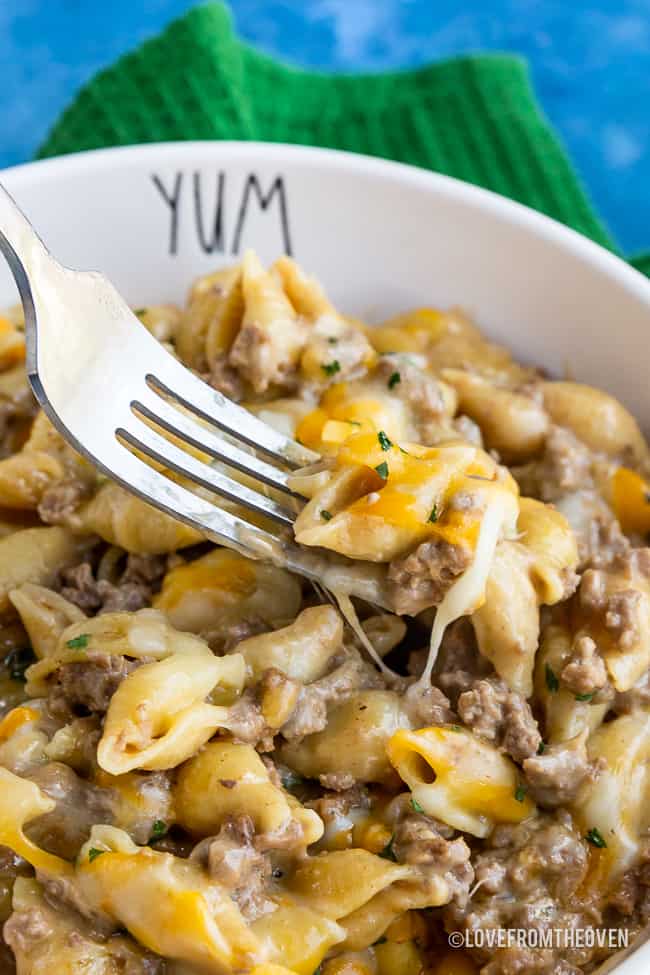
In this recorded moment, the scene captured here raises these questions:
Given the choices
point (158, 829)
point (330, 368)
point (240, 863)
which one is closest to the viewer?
point (240, 863)

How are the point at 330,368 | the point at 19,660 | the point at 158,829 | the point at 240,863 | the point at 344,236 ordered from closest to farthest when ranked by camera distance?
1. the point at 240,863
2. the point at 158,829
3. the point at 19,660
4. the point at 330,368
5. the point at 344,236

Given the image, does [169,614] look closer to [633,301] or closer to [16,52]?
[633,301]

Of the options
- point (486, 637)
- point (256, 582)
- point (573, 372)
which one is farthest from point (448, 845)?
point (573, 372)

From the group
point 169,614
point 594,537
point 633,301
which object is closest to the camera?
point 169,614

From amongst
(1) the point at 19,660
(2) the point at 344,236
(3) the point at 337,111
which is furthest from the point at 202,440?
(3) the point at 337,111

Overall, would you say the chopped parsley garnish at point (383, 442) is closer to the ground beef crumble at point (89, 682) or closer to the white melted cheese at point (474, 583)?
the white melted cheese at point (474, 583)

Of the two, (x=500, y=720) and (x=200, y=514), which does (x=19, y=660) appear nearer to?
(x=200, y=514)

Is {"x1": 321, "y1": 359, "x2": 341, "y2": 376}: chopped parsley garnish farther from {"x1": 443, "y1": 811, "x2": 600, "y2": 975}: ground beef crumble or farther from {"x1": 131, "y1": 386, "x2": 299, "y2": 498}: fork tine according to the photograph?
{"x1": 443, "y1": 811, "x2": 600, "y2": 975}: ground beef crumble
